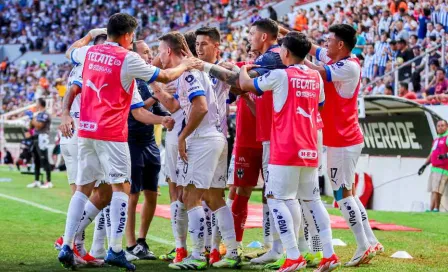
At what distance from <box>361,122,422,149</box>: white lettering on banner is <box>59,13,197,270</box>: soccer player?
11.1 meters

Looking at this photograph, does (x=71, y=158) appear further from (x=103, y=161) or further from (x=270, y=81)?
(x=270, y=81)

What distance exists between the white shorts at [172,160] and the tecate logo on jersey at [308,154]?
167 centimetres

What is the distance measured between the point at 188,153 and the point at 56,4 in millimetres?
49047

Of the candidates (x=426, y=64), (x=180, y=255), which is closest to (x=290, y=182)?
(x=180, y=255)

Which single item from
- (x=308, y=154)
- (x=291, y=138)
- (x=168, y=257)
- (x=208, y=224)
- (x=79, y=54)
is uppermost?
(x=79, y=54)

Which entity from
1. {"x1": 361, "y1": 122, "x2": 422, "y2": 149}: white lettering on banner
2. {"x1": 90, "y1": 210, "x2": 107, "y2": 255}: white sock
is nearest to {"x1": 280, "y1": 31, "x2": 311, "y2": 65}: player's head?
{"x1": 90, "y1": 210, "x2": 107, "y2": 255}: white sock

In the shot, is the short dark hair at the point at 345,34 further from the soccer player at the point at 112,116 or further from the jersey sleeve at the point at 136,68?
the jersey sleeve at the point at 136,68

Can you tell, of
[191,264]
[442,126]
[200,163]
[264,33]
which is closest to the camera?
[191,264]

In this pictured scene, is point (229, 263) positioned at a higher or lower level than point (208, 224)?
lower

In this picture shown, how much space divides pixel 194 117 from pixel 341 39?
1.97 metres

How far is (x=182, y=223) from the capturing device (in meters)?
8.62

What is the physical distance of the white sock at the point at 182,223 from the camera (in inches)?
334

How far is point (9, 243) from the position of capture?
9.86m

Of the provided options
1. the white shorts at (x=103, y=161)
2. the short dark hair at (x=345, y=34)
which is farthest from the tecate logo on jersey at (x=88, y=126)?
the short dark hair at (x=345, y=34)
